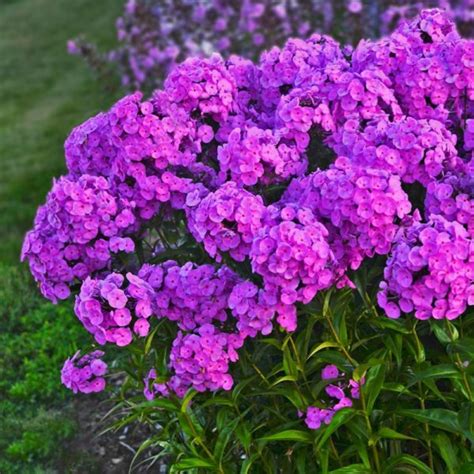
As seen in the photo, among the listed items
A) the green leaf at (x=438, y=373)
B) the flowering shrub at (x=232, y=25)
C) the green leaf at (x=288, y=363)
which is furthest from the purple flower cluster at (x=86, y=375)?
the flowering shrub at (x=232, y=25)

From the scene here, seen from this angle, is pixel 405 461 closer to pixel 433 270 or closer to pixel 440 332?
pixel 440 332

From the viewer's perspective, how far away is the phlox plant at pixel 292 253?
95.3 inches

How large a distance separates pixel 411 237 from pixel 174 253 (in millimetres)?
916

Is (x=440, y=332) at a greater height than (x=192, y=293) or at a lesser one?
lesser

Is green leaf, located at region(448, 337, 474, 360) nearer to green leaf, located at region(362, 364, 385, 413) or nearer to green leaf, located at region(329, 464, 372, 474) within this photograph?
green leaf, located at region(362, 364, 385, 413)

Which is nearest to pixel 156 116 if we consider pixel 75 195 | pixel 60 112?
pixel 75 195

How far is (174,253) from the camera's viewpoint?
118 inches

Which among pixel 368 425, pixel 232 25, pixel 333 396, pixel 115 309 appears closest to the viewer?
pixel 115 309

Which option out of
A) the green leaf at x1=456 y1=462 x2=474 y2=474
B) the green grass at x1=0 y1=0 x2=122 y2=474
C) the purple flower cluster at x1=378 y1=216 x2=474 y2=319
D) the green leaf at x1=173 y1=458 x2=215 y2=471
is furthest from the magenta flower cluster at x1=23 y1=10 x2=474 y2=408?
the green grass at x1=0 y1=0 x2=122 y2=474

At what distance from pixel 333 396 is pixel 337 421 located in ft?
0.72

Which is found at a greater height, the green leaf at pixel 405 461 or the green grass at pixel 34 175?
the green leaf at pixel 405 461

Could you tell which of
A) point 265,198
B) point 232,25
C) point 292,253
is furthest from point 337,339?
point 232,25

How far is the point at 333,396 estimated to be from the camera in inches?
109

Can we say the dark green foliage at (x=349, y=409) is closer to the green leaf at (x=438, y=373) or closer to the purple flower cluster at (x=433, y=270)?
the green leaf at (x=438, y=373)
